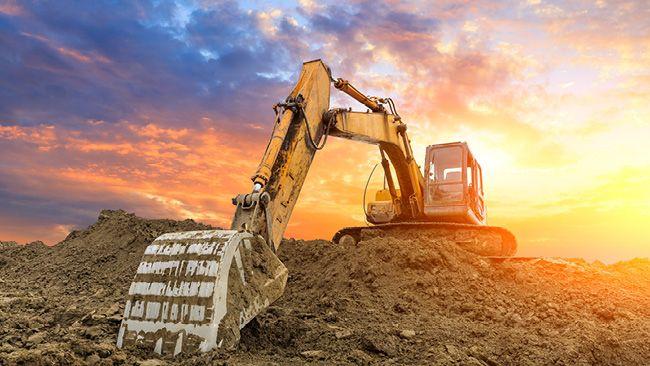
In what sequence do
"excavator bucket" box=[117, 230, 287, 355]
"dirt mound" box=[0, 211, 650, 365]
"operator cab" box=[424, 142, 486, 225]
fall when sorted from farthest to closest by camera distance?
"operator cab" box=[424, 142, 486, 225] → "dirt mound" box=[0, 211, 650, 365] → "excavator bucket" box=[117, 230, 287, 355]

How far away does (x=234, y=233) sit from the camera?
424cm

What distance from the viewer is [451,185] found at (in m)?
10.5

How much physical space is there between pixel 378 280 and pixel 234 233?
3.26 meters

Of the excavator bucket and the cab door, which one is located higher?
the cab door

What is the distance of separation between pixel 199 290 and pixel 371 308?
8.83 ft

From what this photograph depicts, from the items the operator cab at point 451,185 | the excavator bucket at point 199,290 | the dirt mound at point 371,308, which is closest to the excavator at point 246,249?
the excavator bucket at point 199,290

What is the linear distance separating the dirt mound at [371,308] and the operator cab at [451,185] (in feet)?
3.07

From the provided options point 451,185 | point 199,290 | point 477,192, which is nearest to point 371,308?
point 199,290

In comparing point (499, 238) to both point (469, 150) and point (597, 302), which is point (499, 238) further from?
point (597, 302)

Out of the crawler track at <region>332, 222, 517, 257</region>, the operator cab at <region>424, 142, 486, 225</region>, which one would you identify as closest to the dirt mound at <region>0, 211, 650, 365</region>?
the crawler track at <region>332, 222, 517, 257</region>

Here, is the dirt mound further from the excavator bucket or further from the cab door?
the cab door

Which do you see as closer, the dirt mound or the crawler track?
the dirt mound

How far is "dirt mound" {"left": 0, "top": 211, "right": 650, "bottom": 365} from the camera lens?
4319mm

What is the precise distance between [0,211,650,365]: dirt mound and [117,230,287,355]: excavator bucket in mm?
164
